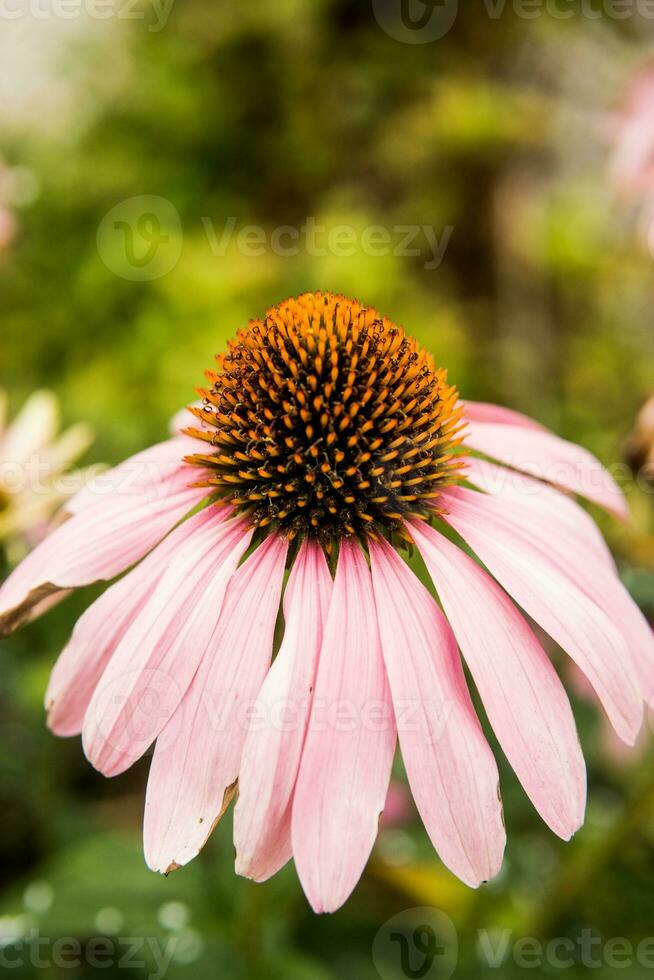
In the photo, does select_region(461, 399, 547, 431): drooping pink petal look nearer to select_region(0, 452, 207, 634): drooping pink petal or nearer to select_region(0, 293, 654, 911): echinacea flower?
select_region(0, 293, 654, 911): echinacea flower

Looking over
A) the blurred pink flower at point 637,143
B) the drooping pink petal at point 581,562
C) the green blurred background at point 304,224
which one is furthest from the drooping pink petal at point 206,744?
the blurred pink flower at point 637,143

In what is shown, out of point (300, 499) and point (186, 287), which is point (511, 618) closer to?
point (300, 499)

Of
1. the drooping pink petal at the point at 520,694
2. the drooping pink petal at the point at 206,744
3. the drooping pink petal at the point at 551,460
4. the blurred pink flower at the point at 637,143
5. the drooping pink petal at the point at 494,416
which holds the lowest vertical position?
the drooping pink petal at the point at 206,744

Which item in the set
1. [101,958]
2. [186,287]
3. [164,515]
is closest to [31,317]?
[186,287]

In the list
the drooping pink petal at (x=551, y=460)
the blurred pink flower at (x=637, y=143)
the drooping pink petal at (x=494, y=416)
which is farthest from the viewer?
the blurred pink flower at (x=637, y=143)

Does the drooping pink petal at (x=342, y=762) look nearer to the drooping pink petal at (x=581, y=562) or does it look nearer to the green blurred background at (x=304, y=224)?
the drooping pink petal at (x=581, y=562)

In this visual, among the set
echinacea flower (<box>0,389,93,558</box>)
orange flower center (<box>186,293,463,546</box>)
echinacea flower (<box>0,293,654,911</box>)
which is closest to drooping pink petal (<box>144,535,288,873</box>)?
echinacea flower (<box>0,293,654,911</box>)
